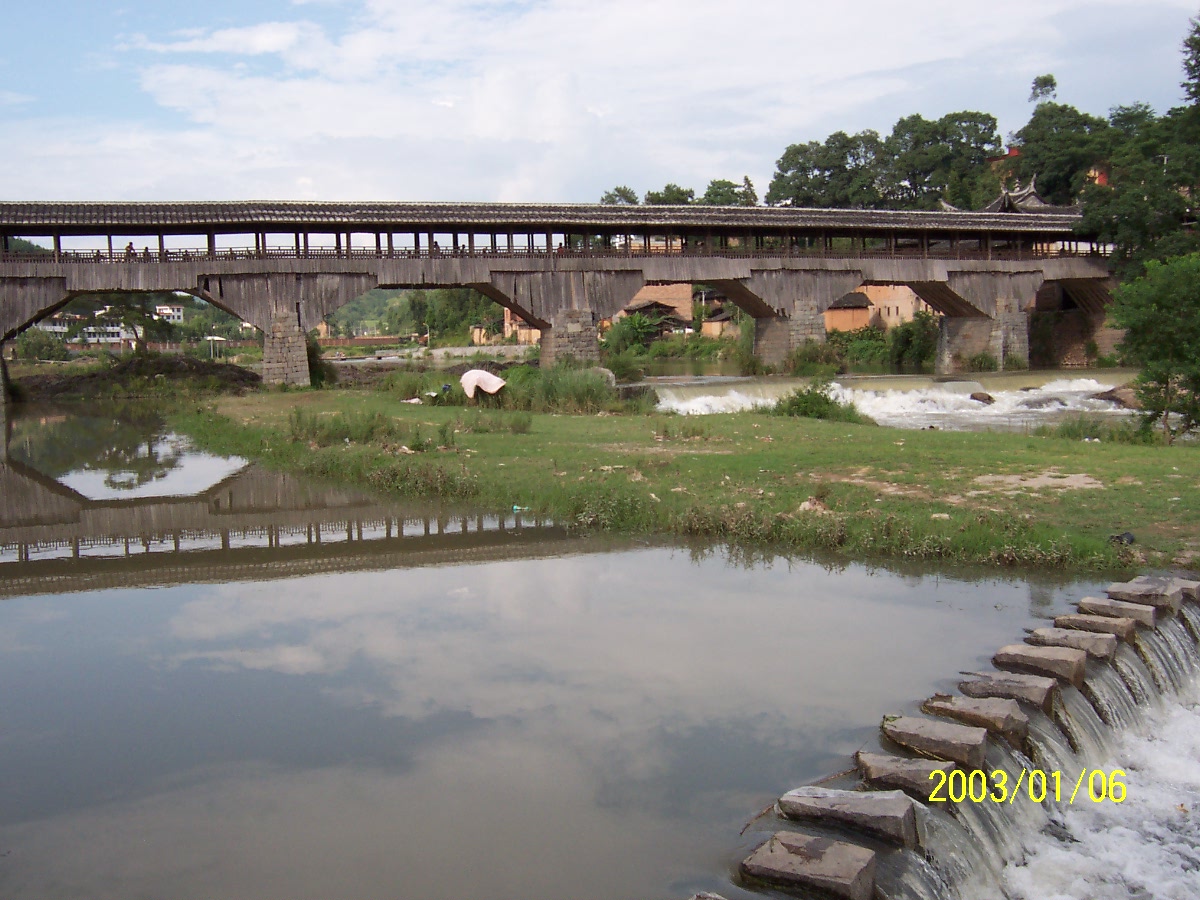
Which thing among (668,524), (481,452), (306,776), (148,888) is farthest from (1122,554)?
(481,452)

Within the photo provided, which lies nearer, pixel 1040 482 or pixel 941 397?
pixel 1040 482

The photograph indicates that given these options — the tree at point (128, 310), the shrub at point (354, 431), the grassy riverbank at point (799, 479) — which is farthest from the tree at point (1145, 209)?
the tree at point (128, 310)

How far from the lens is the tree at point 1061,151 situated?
154 feet

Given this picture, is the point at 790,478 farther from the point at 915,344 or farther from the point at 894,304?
the point at 894,304

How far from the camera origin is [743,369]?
3619cm

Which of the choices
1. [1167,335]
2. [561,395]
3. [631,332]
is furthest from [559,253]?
[631,332]

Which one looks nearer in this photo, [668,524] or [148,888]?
[148,888]

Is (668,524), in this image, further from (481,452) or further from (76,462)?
(76,462)

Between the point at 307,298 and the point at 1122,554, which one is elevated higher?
the point at 307,298

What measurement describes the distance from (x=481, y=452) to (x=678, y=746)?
32.6 ft

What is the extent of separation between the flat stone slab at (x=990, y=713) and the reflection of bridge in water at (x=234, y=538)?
16.4 ft

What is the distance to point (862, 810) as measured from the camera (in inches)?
181
